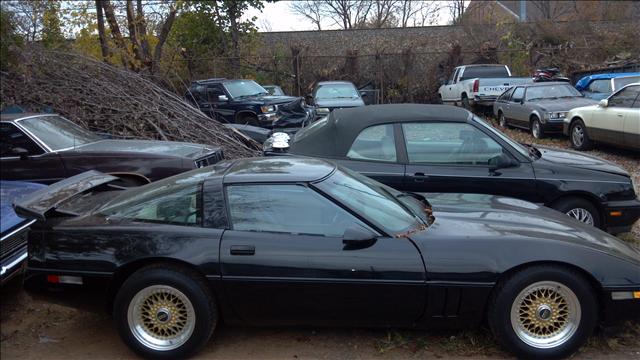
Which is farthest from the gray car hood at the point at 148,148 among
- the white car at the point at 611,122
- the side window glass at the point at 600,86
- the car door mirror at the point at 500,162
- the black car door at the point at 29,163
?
the side window glass at the point at 600,86

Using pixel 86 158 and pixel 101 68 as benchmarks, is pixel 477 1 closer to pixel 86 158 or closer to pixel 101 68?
pixel 101 68

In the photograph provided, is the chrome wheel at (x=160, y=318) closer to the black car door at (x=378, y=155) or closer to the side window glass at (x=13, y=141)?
the black car door at (x=378, y=155)

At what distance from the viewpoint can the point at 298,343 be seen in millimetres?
3863

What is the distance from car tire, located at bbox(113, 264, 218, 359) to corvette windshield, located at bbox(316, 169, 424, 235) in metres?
1.07

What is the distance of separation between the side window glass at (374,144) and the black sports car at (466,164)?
0.03ft

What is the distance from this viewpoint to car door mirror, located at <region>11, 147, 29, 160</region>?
661 cm

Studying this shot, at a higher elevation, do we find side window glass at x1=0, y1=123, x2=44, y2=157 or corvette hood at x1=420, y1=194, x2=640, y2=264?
side window glass at x1=0, y1=123, x2=44, y2=157

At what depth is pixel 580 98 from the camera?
13.6 metres

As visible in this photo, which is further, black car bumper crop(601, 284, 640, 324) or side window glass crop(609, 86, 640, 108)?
side window glass crop(609, 86, 640, 108)

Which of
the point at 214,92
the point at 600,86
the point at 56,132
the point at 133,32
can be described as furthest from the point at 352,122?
the point at 600,86

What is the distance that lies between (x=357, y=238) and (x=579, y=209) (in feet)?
10.5

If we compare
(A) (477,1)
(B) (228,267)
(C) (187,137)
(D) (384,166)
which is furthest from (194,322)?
(A) (477,1)

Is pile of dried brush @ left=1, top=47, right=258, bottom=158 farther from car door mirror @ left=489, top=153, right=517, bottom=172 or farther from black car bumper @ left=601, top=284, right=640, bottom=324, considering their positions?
black car bumper @ left=601, top=284, right=640, bottom=324

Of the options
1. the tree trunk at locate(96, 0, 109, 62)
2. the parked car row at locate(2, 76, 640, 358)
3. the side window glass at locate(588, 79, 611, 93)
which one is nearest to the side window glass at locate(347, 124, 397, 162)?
the parked car row at locate(2, 76, 640, 358)
